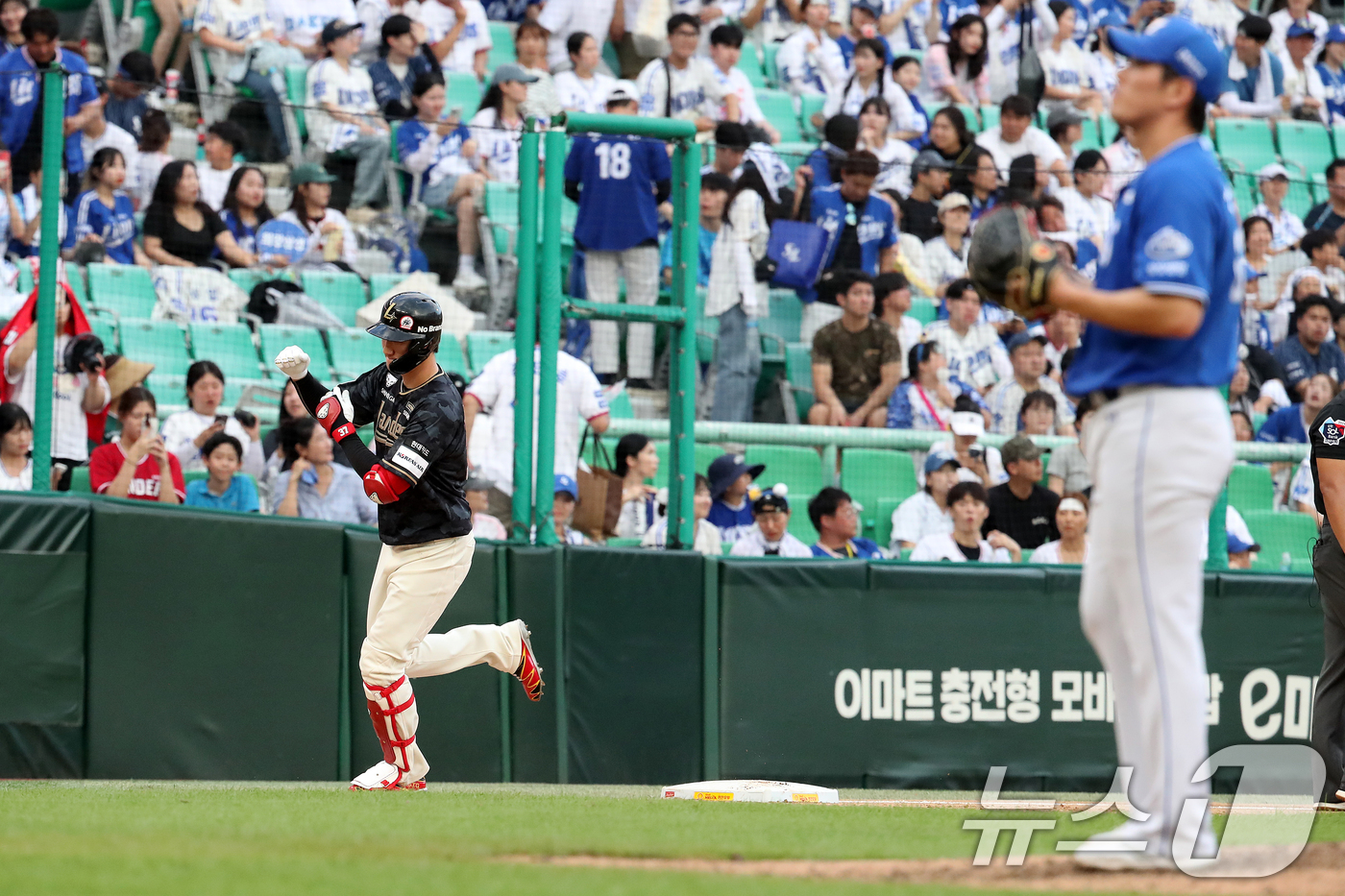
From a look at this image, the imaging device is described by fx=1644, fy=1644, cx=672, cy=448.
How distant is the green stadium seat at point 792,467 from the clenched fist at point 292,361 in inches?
125

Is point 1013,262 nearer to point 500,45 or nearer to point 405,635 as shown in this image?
point 405,635

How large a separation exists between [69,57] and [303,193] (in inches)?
128

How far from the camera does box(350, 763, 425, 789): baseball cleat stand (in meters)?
7.08

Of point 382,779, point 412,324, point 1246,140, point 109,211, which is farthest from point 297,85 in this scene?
point 1246,140

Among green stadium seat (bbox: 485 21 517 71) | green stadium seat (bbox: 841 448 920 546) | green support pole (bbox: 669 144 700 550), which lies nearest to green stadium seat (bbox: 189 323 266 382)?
green support pole (bbox: 669 144 700 550)

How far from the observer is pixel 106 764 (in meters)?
7.91

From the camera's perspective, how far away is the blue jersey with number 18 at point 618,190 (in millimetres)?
9102

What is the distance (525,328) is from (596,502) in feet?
3.47

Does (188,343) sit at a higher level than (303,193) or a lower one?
lower

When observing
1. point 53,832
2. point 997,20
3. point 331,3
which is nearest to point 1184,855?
point 53,832

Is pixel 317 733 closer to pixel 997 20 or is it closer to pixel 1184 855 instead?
pixel 1184 855

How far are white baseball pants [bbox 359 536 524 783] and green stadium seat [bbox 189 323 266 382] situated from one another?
88.0 inches

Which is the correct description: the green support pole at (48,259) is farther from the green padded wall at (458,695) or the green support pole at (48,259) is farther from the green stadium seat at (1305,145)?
the green stadium seat at (1305,145)

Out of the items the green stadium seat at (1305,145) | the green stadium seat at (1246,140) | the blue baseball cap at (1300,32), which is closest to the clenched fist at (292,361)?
the green stadium seat at (1246,140)
